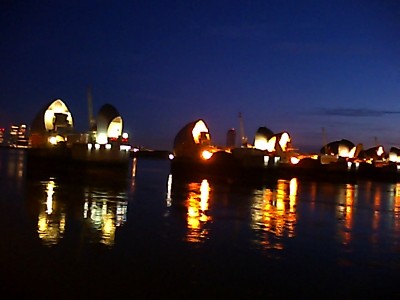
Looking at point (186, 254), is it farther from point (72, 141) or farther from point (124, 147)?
point (72, 141)

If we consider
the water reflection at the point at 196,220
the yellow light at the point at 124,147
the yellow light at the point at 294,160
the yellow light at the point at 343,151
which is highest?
the yellow light at the point at 343,151

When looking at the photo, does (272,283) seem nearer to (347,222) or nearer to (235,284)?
(235,284)

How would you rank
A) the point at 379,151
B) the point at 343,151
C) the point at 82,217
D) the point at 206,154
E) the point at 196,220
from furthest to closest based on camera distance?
the point at 379,151 < the point at 343,151 < the point at 206,154 < the point at 196,220 < the point at 82,217

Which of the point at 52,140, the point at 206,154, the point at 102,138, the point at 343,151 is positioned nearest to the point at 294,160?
the point at 206,154

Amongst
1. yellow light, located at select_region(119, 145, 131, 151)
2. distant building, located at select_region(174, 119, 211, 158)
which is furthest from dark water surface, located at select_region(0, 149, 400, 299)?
distant building, located at select_region(174, 119, 211, 158)

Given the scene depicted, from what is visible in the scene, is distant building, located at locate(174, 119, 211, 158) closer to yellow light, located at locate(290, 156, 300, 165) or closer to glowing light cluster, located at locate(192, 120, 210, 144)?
glowing light cluster, located at locate(192, 120, 210, 144)

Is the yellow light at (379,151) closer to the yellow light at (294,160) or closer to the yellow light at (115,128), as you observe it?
the yellow light at (294,160)

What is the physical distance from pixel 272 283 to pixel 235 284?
0.50 meters

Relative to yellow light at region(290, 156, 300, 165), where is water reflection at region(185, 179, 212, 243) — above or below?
below

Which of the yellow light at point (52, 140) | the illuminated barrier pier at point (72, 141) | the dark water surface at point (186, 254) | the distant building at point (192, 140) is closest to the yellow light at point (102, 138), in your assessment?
the illuminated barrier pier at point (72, 141)


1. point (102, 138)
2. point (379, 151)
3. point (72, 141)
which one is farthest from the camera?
point (379, 151)

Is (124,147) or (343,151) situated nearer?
(124,147)

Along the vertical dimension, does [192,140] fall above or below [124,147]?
above

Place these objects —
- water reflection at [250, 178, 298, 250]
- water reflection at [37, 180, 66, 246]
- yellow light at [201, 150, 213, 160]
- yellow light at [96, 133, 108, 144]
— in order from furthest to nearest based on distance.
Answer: yellow light at [201, 150, 213, 160] → yellow light at [96, 133, 108, 144] → water reflection at [250, 178, 298, 250] → water reflection at [37, 180, 66, 246]
